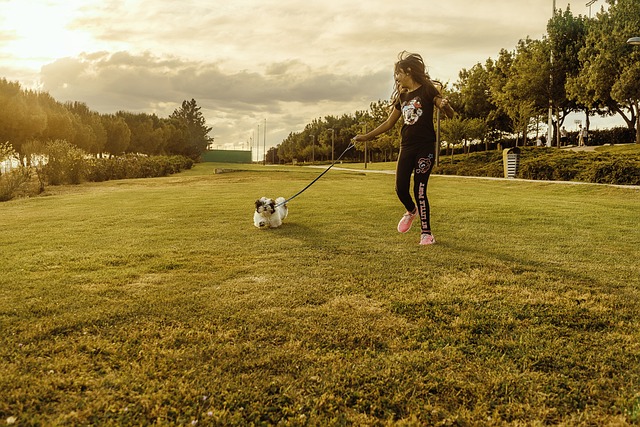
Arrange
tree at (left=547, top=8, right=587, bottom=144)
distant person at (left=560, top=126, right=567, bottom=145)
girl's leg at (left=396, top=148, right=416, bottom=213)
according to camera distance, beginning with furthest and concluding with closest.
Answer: distant person at (left=560, top=126, right=567, bottom=145) → tree at (left=547, top=8, right=587, bottom=144) → girl's leg at (left=396, top=148, right=416, bottom=213)

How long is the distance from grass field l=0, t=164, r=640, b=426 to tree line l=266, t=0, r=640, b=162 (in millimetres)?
37858

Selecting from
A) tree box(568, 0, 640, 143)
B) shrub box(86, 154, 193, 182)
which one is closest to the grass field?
shrub box(86, 154, 193, 182)

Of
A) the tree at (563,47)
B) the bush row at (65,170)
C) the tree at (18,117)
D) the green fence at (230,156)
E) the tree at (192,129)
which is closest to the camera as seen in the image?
the bush row at (65,170)

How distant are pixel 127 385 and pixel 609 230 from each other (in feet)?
27.8

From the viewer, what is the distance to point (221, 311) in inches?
153

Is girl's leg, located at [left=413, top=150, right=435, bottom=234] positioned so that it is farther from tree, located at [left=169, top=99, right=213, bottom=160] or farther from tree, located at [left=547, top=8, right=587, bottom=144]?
tree, located at [left=169, top=99, right=213, bottom=160]

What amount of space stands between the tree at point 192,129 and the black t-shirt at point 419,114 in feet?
283

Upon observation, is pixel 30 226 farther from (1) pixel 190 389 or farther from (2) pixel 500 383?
(2) pixel 500 383

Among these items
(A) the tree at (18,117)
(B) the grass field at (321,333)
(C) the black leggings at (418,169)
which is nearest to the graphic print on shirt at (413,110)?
(C) the black leggings at (418,169)

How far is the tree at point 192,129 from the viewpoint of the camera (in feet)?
305

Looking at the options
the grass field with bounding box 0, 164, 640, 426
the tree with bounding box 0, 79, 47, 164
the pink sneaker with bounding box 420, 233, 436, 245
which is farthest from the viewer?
the tree with bounding box 0, 79, 47, 164

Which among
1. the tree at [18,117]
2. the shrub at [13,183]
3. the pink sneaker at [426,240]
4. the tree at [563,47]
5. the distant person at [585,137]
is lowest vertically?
the pink sneaker at [426,240]

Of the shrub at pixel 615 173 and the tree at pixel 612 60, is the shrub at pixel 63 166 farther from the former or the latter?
the tree at pixel 612 60

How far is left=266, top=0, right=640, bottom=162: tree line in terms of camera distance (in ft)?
122
